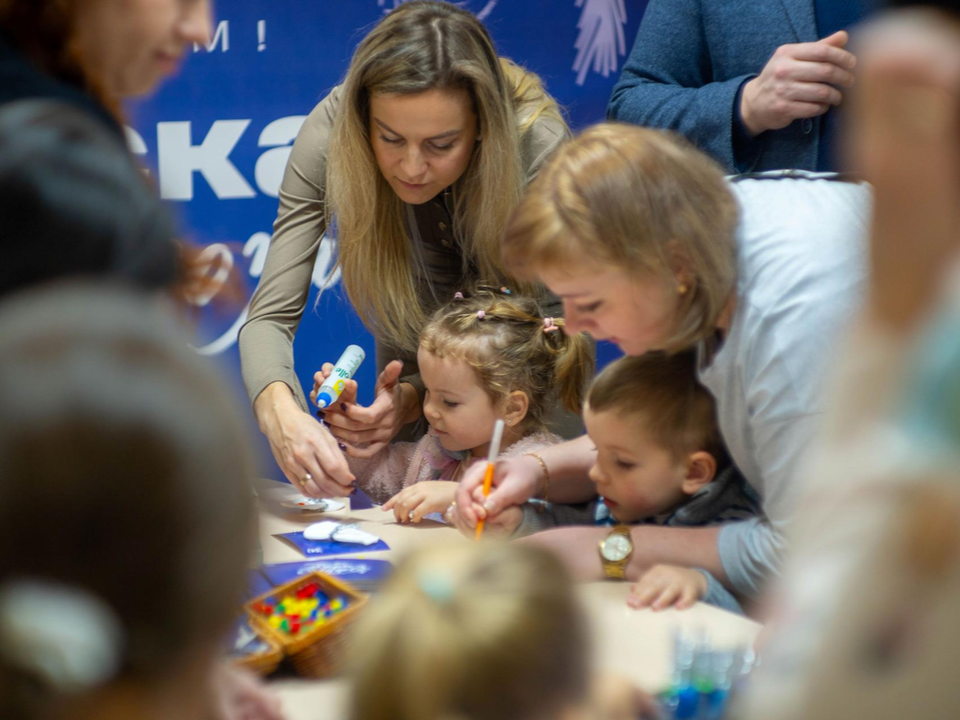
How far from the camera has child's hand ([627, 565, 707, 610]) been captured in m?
1.23

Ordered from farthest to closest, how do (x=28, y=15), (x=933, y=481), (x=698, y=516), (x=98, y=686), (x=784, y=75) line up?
(x=784, y=75) < (x=698, y=516) < (x=28, y=15) < (x=98, y=686) < (x=933, y=481)

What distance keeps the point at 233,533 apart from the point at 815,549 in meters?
0.25

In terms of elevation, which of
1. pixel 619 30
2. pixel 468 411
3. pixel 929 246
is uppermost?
pixel 929 246

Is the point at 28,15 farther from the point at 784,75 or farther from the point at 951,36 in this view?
the point at 784,75

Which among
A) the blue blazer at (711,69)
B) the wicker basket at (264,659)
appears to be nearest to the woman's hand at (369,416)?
the blue blazer at (711,69)

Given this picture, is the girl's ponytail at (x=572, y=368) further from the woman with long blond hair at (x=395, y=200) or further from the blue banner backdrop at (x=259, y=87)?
the blue banner backdrop at (x=259, y=87)

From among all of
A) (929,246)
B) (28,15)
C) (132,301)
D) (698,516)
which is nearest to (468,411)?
(698,516)

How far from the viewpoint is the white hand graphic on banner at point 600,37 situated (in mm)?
2852

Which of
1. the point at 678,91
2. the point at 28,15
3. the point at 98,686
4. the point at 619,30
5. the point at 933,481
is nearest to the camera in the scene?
the point at 933,481

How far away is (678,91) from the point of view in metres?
1.85

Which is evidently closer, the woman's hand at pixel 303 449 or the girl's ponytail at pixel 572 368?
the woman's hand at pixel 303 449

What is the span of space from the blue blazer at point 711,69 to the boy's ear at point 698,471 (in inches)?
24.8

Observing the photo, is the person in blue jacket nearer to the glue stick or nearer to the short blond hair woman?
the short blond hair woman

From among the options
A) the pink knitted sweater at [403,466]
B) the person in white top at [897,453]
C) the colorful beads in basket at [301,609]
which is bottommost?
the pink knitted sweater at [403,466]
